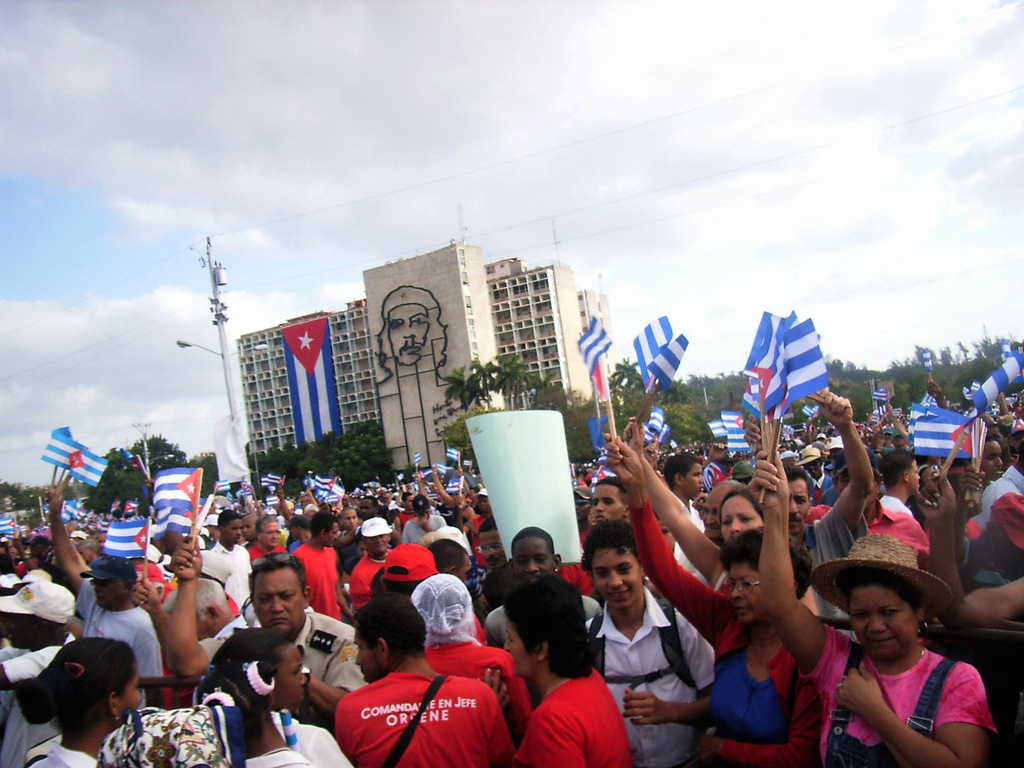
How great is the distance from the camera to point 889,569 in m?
2.74

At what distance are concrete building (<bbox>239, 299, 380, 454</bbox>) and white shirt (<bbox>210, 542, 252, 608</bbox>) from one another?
92.6 meters

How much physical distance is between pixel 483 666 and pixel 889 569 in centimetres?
171

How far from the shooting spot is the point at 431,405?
3637 inches

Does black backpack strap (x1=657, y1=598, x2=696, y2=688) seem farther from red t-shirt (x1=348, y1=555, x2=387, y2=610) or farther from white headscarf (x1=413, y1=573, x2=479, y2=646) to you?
red t-shirt (x1=348, y1=555, x2=387, y2=610)

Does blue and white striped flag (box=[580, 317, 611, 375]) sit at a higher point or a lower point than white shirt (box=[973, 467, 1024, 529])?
higher

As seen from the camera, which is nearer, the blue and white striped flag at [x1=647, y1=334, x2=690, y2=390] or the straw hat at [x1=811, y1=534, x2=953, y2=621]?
the straw hat at [x1=811, y1=534, x2=953, y2=621]

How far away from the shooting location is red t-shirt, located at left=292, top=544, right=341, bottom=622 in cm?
668

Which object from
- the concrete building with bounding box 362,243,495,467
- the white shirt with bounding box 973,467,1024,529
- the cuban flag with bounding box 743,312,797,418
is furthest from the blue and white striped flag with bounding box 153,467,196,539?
the concrete building with bounding box 362,243,495,467

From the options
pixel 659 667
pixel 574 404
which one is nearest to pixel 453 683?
pixel 659 667

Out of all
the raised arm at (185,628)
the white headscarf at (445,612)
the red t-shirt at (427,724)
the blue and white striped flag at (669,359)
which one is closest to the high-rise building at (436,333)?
the blue and white striped flag at (669,359)

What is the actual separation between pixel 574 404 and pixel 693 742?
72207 millimetres

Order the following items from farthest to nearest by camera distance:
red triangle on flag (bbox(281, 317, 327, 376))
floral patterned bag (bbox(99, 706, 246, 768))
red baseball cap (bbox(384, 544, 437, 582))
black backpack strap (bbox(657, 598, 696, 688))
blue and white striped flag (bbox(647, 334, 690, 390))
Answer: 1. red triangle on flag (bbox(281, 317, 327, 376))
2. blue and white striped flag (bbox(647, 334, 690, 390))
3. red baseball cap (bbox(384, 544, 437, 582))
4. black backpack strap (bbox(657, 598, 696, 688))
5. floral patterned bag (bbox(99, 706, 246, 768))

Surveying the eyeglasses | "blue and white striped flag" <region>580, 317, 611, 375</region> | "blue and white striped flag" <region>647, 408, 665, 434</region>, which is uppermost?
"blue and white striped flag" <region>580, 317, 611, 375</region>

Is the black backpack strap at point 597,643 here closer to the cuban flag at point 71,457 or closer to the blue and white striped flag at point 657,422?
the cuban flag at point 71,457
